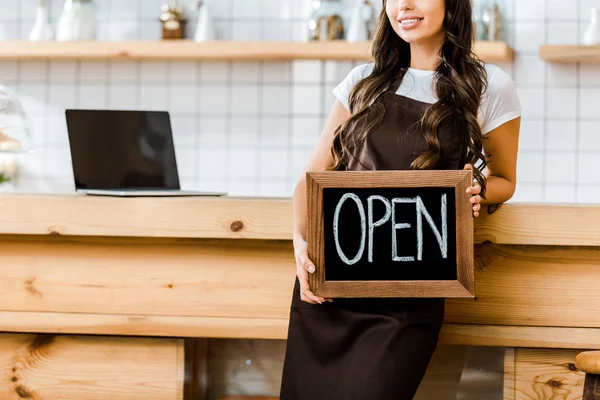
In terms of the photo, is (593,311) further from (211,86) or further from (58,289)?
(211,86)

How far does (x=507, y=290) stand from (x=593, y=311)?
0.64 ft

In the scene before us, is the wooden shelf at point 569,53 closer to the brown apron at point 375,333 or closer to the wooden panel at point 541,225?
the wooden panel at point 541,225

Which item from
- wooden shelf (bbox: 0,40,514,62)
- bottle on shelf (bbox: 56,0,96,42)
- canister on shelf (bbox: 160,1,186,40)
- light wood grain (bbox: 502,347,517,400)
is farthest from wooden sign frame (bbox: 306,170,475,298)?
bottle on shelf (bbox: 56,0,96,42)

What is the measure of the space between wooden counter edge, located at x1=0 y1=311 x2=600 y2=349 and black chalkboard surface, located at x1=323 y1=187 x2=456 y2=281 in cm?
34

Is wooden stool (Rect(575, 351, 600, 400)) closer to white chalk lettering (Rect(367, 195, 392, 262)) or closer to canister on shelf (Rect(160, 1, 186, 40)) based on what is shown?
white chalk lettering (Rect(367, 195, 392, 262))

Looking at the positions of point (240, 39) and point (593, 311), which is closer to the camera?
point (593, 311)

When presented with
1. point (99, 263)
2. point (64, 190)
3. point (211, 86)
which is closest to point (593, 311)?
point (99, 263)

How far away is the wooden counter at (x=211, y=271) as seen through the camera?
1650mm

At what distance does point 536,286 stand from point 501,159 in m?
0.32

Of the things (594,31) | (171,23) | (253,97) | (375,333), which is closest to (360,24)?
(253,97)

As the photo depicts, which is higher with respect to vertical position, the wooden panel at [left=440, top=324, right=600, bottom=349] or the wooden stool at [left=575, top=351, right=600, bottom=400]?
the wooden stool at [left=575, top=351, right=600, bottom=400]

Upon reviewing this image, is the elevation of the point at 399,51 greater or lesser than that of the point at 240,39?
lesser

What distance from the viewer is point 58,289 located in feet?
5.83

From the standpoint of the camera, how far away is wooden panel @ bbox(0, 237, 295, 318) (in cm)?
174
